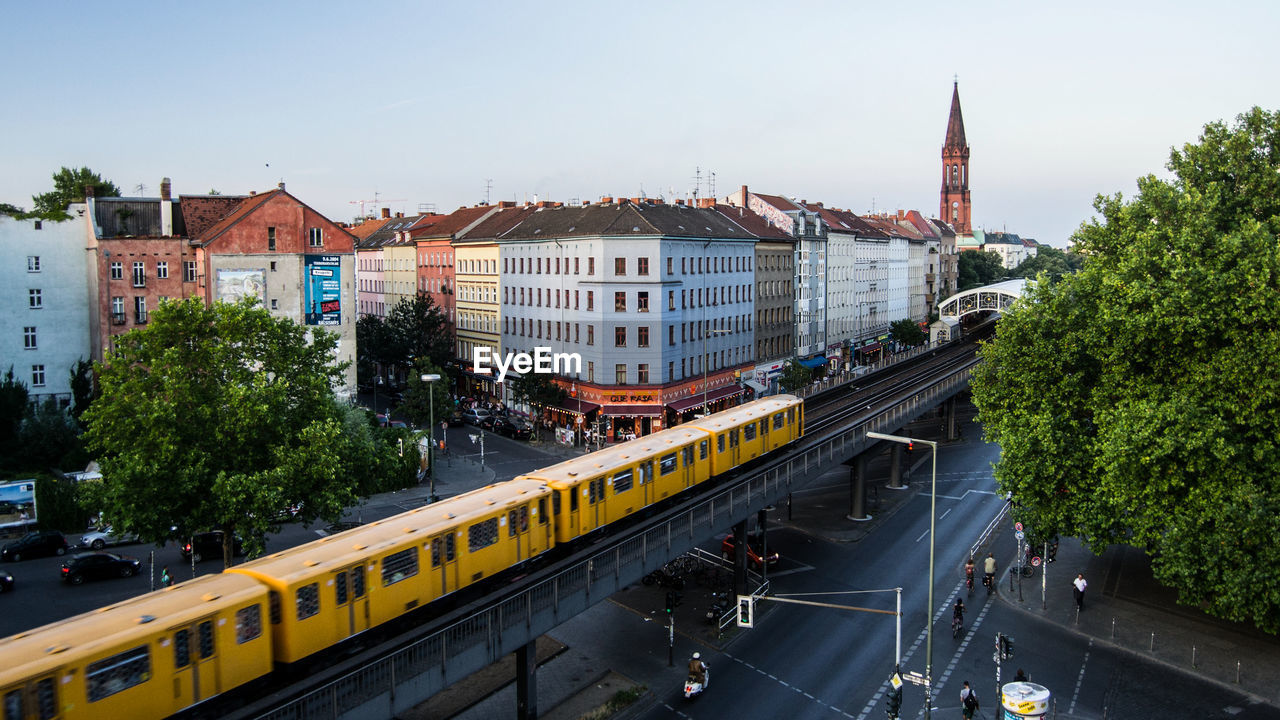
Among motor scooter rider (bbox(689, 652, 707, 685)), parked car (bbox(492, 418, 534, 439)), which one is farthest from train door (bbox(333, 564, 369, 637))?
parked car (bbox(492, 418, 534, 439))

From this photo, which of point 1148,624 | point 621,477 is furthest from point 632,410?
point 1148,624

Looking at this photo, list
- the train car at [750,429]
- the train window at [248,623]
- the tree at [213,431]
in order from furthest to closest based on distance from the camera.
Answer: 1. the train car at [750,429]
2. the tree at [213,431]
3. the train window at [248,623]

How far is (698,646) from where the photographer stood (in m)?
32.7

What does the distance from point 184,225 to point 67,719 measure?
2172 inches

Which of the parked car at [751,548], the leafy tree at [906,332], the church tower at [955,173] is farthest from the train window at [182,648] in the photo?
the church tower at [955,173]

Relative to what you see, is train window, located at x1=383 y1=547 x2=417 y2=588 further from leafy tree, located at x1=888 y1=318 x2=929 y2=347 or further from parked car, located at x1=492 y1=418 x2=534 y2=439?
leafy tree, located at x1=888 y1=318 x2=929 y2=347

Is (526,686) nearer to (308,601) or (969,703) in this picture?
(308,601)

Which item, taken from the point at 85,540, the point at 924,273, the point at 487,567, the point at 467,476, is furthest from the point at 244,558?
the point at 924,273

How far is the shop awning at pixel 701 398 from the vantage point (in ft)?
224

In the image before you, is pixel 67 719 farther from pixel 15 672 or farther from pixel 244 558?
pixel 244 558

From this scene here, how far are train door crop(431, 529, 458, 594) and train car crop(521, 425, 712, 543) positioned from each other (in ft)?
14.9

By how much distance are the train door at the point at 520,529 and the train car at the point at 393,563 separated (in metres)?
0.03

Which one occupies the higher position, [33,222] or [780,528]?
[33,222]

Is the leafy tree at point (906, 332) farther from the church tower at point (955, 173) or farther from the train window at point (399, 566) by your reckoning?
the train window at point (399, 566)
